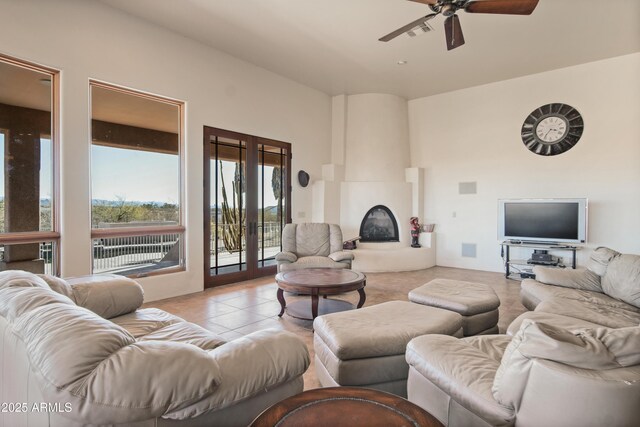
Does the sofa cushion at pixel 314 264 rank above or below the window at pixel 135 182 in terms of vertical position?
below

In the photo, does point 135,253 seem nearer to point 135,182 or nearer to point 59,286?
point 135,182

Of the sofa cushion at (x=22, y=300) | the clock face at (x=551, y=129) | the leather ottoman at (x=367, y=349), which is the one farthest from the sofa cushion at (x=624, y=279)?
the sofa cushion at (x=22, y=300)

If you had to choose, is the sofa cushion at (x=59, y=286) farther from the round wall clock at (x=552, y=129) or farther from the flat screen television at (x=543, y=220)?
the round wall clock at (x=552, y=129)

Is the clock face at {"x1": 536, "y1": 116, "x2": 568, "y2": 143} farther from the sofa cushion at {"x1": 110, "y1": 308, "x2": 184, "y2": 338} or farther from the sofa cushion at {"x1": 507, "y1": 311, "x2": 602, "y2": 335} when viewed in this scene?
the sofa cushion at {"x1": 110, "y1": 308, "x2": 184, "y2": 338}

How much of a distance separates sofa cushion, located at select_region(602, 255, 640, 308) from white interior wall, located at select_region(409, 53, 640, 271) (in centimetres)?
283

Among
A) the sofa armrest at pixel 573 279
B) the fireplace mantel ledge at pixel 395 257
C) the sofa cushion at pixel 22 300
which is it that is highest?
the sofa cushion at pixel 22 300

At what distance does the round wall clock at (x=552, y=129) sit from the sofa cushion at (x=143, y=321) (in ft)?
20.4

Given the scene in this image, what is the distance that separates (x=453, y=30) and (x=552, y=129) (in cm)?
359

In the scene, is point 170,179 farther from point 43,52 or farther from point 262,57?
point 262,57

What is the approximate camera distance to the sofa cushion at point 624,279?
2.84m

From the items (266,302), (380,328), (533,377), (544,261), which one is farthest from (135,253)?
(544,261)

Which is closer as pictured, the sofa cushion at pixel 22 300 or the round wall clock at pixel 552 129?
the sofa cushion at pixel 22 300

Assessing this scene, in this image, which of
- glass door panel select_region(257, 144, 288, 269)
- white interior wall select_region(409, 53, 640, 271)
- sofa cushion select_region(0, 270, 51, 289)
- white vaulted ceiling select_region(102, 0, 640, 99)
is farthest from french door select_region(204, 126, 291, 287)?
sofa cushion select_region(0, 270, 51, 289)

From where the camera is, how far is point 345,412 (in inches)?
42.6
